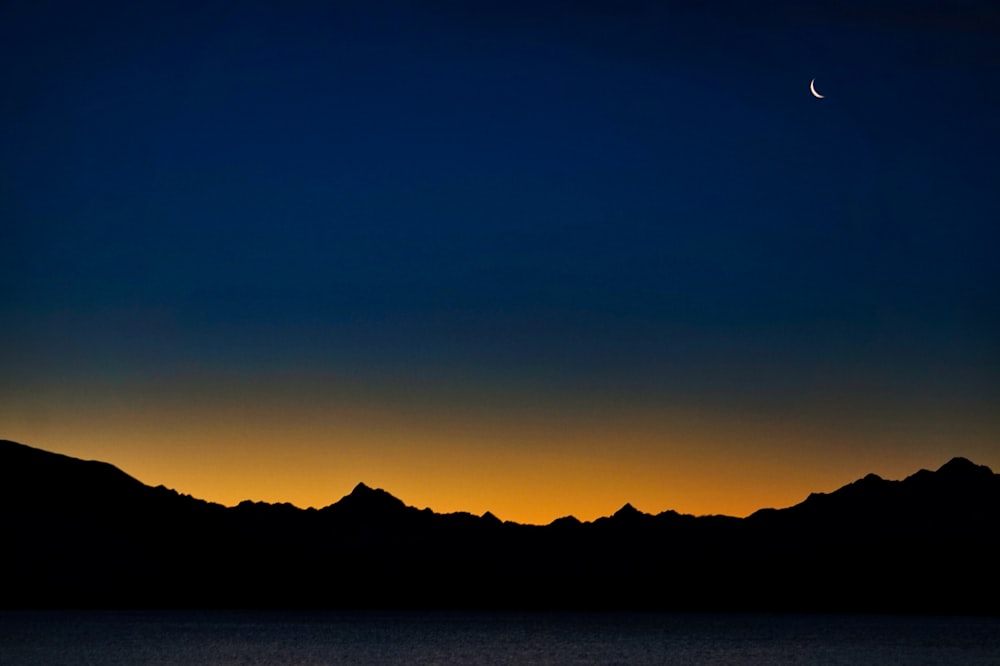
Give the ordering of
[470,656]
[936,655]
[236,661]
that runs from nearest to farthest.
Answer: [236,661] < [470,656] < [936,655]

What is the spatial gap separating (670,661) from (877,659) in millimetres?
29180

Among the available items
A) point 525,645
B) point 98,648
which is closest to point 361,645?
point 525,645

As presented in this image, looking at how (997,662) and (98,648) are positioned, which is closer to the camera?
(997,662)

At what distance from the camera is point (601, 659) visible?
15962 centimetres

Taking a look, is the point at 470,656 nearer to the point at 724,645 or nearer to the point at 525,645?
the point at 525,645

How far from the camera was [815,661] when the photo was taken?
523ft

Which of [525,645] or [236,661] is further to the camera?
[525,645]

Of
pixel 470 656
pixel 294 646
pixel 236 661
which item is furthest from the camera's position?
pixel 294 646

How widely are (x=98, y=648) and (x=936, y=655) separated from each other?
4602 inches

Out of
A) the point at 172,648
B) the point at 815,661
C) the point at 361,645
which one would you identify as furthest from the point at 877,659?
the point at 172,648

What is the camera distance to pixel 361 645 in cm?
19812

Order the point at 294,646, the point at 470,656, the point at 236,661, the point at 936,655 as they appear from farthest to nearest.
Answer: the point at 294,646, the point at 936,655, the point at 470,656, the point at 236,661

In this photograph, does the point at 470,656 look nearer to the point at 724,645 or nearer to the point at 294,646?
the point at 294,646

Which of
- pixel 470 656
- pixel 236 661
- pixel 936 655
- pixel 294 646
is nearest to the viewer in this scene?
pixel 236 661
